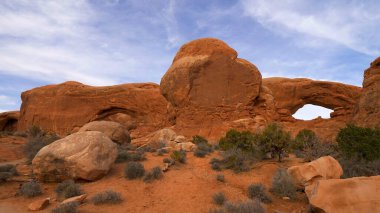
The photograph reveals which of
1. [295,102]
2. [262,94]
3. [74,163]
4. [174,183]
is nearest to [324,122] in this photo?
[295,102]

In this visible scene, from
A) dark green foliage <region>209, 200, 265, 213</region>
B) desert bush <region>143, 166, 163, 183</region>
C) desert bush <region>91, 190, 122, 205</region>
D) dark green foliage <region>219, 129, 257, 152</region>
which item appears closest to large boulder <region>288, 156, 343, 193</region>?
dark green foliage <region>209, 200, 265, 213</region>

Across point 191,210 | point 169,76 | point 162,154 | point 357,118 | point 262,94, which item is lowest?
point 191,210

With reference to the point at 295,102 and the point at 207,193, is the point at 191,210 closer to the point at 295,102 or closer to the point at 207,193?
the point at 207,193

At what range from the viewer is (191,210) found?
578 centimetres

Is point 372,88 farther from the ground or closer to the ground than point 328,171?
farther from the ground

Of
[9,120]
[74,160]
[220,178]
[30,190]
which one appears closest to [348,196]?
[220,178]

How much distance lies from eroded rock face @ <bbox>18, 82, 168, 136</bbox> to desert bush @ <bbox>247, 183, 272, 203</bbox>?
19.1m

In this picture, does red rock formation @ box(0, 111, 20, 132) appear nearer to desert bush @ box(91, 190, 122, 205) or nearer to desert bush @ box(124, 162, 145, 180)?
desert bush @ box(124, 162, 145, 180)

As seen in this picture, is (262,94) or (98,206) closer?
(98,206)

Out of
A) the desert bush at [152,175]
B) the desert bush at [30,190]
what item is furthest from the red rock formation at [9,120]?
the desert bush at [152,175]

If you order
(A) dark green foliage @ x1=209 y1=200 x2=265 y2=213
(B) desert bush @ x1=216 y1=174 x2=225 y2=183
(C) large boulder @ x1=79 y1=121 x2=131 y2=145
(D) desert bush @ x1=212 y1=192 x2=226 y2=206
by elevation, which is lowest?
(D) desert bush @ x1=212 y1=192 x2=226 y2=206

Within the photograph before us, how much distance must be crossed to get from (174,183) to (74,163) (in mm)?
2547

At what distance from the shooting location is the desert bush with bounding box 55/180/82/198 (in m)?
6.21

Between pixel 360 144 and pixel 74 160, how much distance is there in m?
8.26
